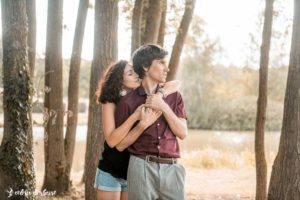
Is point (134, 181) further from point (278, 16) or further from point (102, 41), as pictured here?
point (278, 16)

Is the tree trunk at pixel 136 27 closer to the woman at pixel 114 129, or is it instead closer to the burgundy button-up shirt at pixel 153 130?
the woman at pixel 114 129

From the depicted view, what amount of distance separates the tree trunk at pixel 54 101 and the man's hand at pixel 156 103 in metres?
6.08

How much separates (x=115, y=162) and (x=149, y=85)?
0.68 metres

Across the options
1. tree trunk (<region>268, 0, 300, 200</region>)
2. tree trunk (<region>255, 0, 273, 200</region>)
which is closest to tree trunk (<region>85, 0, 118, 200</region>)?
tree trunk (<region>268, 0, 300, 200</region>)

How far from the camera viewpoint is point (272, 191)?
17.5ft

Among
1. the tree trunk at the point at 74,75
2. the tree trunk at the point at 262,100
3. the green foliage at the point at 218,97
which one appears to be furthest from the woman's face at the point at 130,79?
the green foliage at the point at 218,97

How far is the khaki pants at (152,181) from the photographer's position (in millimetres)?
3350

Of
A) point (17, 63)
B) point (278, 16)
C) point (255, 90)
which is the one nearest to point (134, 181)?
point (17, 63)

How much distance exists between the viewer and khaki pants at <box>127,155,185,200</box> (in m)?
3.35

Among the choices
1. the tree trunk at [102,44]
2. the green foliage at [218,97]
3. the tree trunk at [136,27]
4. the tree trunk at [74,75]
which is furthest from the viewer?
the green foliage at [218,97]

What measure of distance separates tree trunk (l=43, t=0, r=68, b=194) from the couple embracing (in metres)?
5.71

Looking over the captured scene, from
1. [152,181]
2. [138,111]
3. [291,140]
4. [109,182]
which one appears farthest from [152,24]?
[152,181]

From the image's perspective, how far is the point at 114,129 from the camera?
11.8 ft

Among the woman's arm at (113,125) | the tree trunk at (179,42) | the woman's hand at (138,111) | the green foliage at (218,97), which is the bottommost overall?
the green foliage at (218,97)
